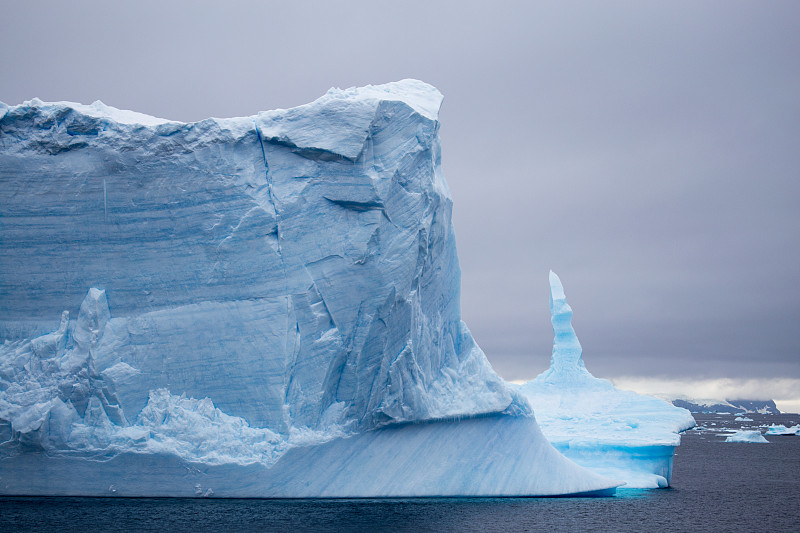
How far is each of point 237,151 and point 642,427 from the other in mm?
12495

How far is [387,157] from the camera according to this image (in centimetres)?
1367

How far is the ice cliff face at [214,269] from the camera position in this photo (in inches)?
507

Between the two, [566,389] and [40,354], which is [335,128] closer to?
[40,354]

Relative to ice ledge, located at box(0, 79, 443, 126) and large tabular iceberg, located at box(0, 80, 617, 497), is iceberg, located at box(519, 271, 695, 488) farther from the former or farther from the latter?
ice ledge, located at box(0, 79, 443, 126)

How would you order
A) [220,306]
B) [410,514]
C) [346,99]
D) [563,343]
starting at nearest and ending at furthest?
[410,514] < [220,306] < [346,99] < [563,343]

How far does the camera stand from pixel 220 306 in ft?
42.9

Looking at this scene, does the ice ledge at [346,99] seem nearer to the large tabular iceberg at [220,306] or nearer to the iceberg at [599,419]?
the large tabular iceberg at [220,306]

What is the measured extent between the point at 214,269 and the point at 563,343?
1361 cm

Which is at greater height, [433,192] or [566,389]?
[433,192]

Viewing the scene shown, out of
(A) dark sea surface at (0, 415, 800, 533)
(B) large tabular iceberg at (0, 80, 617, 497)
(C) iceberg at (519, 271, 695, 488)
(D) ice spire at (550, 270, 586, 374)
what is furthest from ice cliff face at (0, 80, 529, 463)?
(D) ice spire at (550, 270, 586, 374)

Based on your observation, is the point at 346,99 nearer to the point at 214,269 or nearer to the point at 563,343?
the point at 214,269

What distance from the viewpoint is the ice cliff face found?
12875 millimetres

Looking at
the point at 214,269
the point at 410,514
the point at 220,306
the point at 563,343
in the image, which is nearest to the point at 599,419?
the point at 563,343

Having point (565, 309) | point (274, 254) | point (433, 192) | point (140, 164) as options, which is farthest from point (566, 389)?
point (140, 164)
